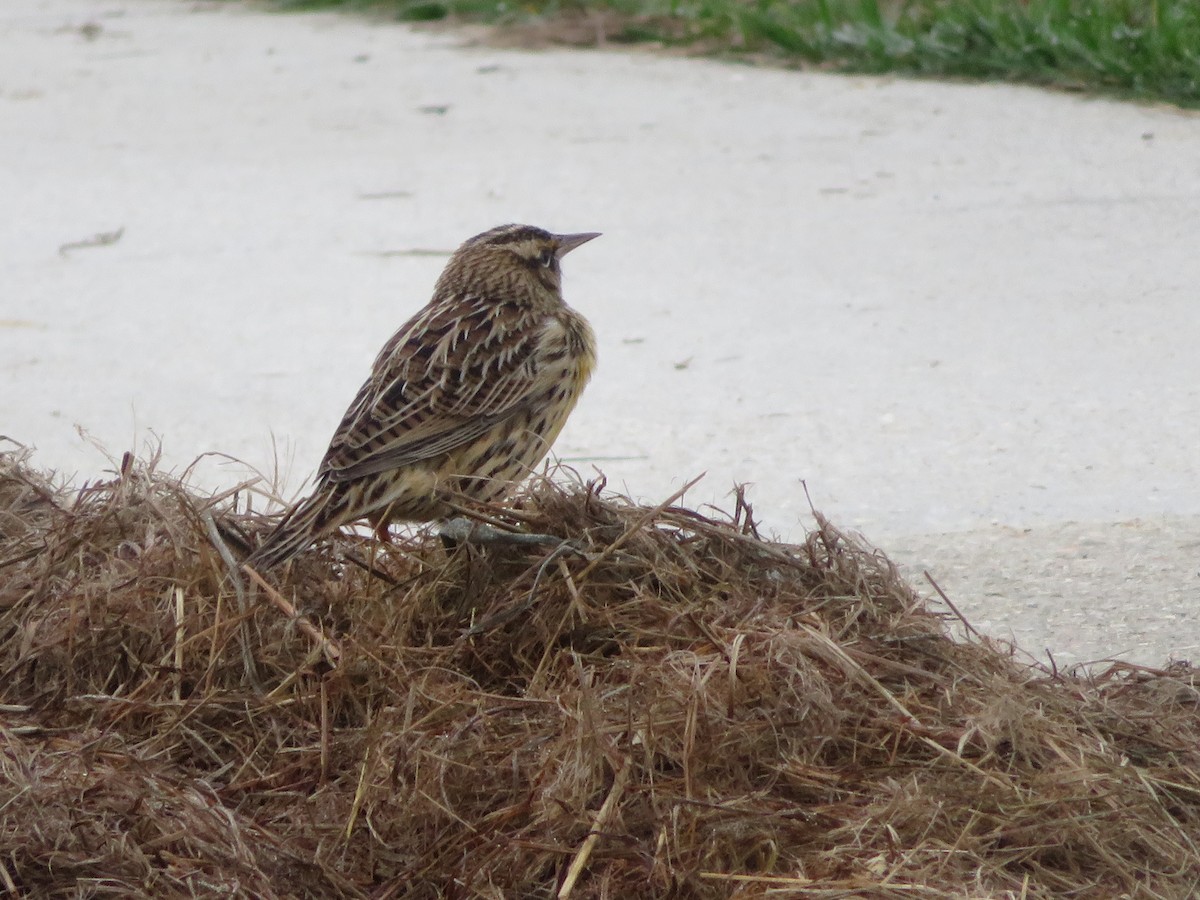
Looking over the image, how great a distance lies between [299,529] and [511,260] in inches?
64.7

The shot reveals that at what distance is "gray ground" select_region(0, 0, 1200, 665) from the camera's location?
6184 mm

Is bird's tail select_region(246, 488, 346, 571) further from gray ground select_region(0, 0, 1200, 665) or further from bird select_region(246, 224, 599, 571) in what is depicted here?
gray ground select_region(0, 0, 1200, 665)

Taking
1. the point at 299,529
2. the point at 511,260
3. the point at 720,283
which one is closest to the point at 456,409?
the point at 299,529

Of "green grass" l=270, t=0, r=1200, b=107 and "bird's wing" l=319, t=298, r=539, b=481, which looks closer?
"bird's wing" l=319, t=298, r=539, b=481

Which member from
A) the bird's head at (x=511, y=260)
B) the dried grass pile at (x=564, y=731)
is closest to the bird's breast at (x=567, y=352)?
the bird's head at (x=511, y=260)

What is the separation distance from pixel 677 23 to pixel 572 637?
1024 cm

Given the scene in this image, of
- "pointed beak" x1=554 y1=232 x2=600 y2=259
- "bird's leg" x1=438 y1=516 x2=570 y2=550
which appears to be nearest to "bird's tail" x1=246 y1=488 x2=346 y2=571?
"bird's leg" x1=438 y1=516 x2=570 y2=550

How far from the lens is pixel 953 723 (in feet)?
13.5

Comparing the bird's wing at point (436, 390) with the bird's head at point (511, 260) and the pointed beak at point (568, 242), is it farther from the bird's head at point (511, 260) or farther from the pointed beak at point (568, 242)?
the pointed beak at point (568, 242)

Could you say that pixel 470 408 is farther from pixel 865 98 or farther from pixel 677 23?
pixel 677 23

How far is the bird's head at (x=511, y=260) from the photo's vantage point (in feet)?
20.4

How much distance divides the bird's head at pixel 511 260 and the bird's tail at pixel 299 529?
131cm

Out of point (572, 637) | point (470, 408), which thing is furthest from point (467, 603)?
point (470, 408)

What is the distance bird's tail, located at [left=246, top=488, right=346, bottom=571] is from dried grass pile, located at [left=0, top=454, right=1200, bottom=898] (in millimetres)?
107
